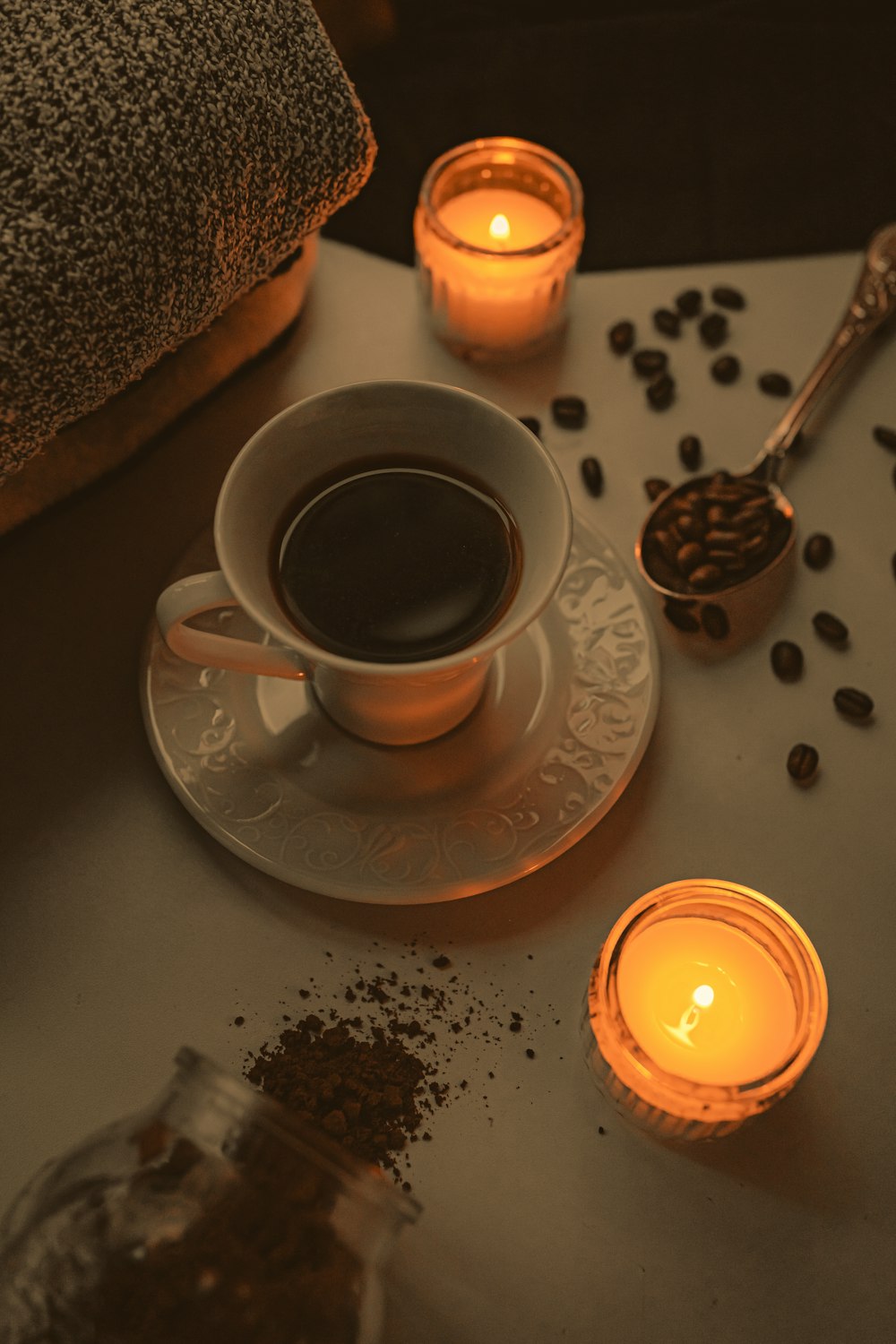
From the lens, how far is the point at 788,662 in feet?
2.95

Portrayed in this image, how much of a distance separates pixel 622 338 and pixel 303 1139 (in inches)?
28.7

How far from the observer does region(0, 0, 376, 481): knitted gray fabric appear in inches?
26.8

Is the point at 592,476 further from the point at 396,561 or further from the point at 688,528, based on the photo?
the point at 396,561

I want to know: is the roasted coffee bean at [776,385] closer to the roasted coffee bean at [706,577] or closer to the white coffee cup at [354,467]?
the roasted coffee bean at [706,577]

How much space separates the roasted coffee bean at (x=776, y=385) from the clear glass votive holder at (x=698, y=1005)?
46 centimetres

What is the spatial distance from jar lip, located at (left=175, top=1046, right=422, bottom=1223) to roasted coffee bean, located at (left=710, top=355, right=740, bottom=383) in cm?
72

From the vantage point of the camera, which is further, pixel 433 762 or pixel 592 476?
pixel 592 476

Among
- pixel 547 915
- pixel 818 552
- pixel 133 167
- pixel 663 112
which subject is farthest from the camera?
pixel 663 112

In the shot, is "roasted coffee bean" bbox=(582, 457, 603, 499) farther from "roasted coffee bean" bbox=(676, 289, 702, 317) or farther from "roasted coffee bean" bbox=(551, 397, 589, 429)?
"roasted coffee bean" bbox=(676, 289, 702, 317)

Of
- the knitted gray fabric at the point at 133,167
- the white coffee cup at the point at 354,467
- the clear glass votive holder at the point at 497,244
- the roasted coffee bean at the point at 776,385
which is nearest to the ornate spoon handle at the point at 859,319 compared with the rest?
the roasted coffee bean at the point at 776,385

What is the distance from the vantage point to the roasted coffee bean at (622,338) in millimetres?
1013

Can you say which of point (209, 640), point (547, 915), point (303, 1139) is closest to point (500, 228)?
point (209, 640)

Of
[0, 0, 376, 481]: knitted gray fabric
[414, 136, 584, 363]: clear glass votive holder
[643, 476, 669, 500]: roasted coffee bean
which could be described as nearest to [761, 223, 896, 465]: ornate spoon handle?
[643, 476, 669, 500]: roasted coffee bean

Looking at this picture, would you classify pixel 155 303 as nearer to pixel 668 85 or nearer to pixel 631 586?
pixel 631 586
